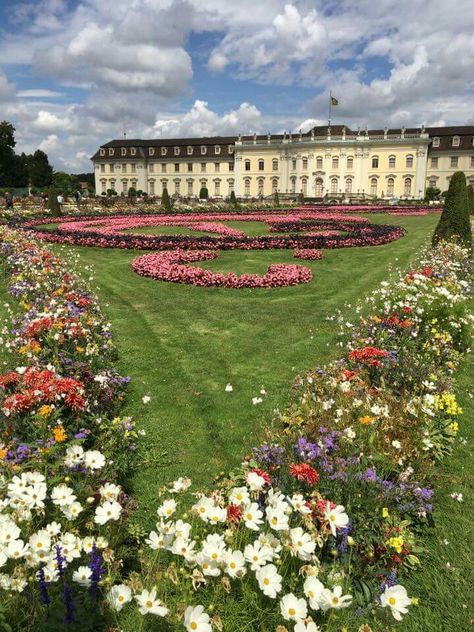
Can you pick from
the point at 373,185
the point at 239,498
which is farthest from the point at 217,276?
the point at 373,185

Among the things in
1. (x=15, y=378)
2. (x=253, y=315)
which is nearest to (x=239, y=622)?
(x=15, y=378)

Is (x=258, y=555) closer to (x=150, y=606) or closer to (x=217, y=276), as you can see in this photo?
(x=150, y=606)

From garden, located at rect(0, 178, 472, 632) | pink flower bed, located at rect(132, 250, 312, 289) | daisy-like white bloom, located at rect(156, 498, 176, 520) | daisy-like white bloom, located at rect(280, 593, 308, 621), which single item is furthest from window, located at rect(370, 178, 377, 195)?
daisy-like white bloom, located at rect(280, 593, 308, 621)

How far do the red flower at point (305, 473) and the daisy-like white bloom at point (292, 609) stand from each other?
3.11ft

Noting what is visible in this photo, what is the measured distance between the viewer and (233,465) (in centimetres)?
378

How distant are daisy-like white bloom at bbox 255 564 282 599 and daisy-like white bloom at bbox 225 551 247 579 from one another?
0.07 meters

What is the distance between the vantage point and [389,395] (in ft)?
12.9

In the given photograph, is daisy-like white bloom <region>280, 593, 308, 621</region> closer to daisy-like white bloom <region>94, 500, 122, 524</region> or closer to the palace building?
daisy-like white bloom <region>94, 500, 122, 524</region>

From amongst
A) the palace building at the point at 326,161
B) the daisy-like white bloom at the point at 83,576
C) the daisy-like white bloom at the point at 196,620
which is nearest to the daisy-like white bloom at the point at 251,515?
the daisy-like white bloom at the point at 196,620

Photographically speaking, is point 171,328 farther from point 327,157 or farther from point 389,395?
point 327,157

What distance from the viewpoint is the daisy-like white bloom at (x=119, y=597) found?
1847 millimetres

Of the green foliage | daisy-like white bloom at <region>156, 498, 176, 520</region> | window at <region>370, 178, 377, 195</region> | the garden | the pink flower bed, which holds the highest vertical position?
window at <region>370, 178, 377, 195</region>

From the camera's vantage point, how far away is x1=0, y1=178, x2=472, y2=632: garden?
81.2 inches

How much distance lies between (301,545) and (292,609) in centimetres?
35
